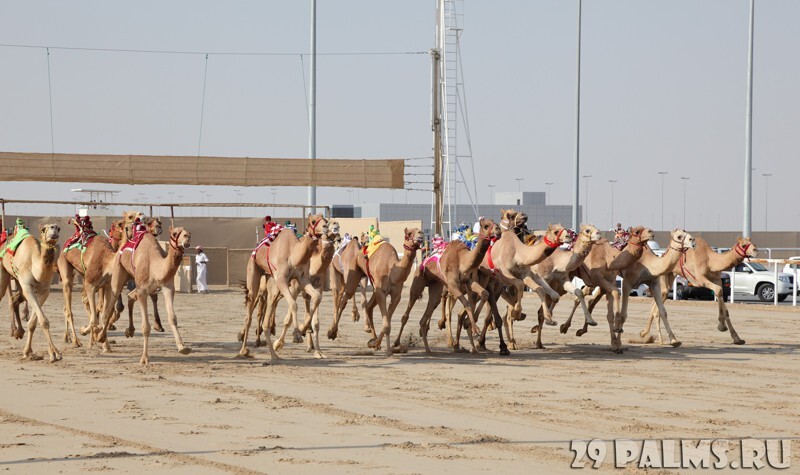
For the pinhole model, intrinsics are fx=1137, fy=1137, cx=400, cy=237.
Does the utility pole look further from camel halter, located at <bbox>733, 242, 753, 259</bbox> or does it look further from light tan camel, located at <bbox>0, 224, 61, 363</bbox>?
light tan camel, located at <bbox>0, 224, 61, 363</bbox>

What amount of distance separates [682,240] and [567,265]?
8.84 feet

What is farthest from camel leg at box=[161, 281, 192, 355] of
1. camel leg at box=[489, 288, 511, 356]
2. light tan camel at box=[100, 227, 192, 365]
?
camel leg at box=[489, 288, 511, 356]

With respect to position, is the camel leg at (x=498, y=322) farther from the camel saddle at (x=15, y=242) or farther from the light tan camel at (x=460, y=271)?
the camel saddle at (x=15, y=242)

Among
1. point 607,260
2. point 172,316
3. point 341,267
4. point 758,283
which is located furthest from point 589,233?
point 758,283

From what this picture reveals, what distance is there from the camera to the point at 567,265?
18375 millimetres

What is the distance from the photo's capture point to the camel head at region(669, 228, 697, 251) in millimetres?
19711

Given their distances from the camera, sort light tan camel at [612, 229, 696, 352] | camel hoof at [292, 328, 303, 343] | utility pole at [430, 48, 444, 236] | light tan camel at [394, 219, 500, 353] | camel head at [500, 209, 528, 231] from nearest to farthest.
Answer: light tan camel at [394, 219, 500, 353]
camel head at [500, 209, 528, 231]
camel hoof at [292, 328, 303, 343]
light tan camel at [612, 229, 696, 352]
utility pole at [430, 48, 444, 236]

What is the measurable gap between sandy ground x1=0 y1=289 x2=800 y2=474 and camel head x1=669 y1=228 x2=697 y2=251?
5.84 feet

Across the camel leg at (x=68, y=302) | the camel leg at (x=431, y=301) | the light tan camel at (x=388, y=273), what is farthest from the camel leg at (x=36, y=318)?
the camel leg at (x=431, y=301)

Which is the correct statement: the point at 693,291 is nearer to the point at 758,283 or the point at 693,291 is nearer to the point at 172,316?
the point at 758,283

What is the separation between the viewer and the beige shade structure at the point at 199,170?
1448 inches

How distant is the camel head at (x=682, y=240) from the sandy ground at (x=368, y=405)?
1781mm

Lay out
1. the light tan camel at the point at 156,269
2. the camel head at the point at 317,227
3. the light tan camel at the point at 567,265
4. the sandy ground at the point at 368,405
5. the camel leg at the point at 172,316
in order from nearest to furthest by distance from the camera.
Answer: the sandy ground at the point at 368,405 < the camel leg at the point at 172,316 < the light tan camel at the point at 156,269 < the camel head at the point at 317,227 < the light tan camel at the point at 567,265

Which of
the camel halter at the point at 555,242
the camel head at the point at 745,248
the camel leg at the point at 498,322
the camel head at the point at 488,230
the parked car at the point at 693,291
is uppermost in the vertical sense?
the camel head at the point at 488,230
